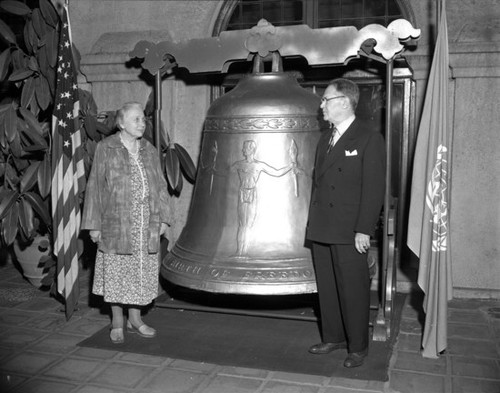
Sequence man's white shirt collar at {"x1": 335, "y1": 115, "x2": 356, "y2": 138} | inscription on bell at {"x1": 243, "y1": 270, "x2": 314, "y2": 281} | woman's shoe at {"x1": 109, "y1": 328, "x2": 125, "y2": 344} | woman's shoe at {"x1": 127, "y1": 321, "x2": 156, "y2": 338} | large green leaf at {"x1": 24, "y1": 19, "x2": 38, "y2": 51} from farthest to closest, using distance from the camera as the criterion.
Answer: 1. large green leaf at {"x1": 24, "y1": 19, "x2": 38, "y2": 51}
2. woman's shoe at {"x1": 127, "y1": 321, "x2": 156, "y2": 338}
3. woman's shoe at {"x1": 109, "y1": 328, "x2": 125, "y2": 344}
4. inscription on bell at {"x1": 243, "y1": 270, "x2": 314, "y2": 281}
5. man's white shirt collar at {"x1": 335, "y1": 115, "x2": 356, "y2": 138}

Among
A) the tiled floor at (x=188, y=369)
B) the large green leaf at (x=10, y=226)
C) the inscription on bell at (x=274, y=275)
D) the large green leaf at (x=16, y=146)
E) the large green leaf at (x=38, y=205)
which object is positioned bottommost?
the tiled floor at (x=188, y=369)

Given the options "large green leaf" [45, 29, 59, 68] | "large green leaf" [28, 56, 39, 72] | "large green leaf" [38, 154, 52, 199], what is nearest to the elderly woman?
"large green leaf" [38, 154, 52, 199]

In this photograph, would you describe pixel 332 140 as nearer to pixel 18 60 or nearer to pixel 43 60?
pixel 43 60

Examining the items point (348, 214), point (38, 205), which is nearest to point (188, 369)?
point (348, 214)

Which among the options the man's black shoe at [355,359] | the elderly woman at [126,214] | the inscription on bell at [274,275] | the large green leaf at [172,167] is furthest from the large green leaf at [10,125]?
the man's black shoe at [355,359]

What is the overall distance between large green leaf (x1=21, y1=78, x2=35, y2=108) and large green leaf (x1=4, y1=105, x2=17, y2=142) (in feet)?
0.42

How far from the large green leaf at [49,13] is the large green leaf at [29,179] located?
1.26m

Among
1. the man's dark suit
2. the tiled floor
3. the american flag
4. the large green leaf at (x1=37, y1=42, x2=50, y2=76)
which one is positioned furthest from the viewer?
the large green leaf at (x1=37, y1=42, x2=50, y2=76)

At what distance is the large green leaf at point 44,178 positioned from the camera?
18.3ft

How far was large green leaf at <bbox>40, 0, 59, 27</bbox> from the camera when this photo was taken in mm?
5741

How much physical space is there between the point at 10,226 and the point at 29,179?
1.37 feet

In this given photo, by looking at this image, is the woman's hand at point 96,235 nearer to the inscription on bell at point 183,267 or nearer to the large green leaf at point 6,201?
the inscription on bell at point 183,267

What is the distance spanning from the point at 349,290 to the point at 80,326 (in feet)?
6.81

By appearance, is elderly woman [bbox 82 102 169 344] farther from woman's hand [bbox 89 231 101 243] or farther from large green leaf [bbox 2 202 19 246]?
large green leaf [bbox 2 202 19 246]
